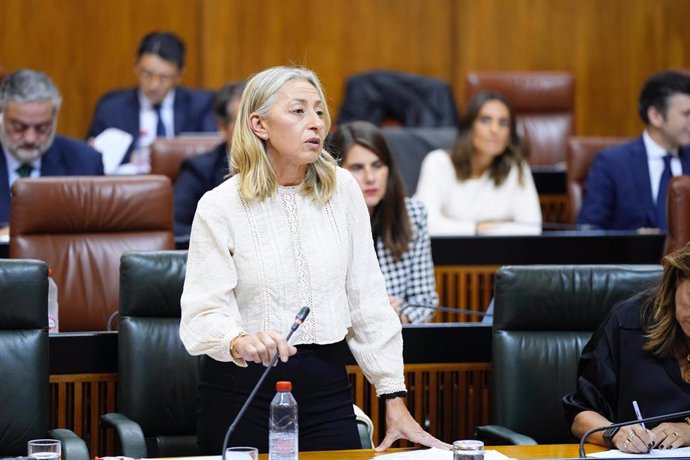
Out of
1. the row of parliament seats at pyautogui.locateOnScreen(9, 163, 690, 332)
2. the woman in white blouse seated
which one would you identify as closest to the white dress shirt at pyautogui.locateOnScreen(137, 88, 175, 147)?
the woman in white blouse seated

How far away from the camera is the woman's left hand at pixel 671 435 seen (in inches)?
98.4

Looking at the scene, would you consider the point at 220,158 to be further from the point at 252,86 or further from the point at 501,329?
the point at 252,86

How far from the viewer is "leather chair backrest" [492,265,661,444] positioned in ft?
9.77

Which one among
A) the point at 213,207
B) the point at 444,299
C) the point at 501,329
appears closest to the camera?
the point at 213,207

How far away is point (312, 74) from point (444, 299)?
2069 millimetres

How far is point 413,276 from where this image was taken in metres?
3.86

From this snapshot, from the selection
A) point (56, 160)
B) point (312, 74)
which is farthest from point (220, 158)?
point (312, 74)

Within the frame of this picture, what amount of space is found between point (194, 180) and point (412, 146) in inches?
50.6

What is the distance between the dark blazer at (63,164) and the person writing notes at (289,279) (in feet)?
7.80

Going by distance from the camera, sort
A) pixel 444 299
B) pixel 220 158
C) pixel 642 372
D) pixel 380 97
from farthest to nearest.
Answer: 1. pixel 380 97
2. pixel 220 158
3. pixel 444 299
4. pixel 642 372

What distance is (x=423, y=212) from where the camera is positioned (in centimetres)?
394

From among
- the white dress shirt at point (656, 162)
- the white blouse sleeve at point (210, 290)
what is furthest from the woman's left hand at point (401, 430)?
the white dress shirt at point (656, 162)

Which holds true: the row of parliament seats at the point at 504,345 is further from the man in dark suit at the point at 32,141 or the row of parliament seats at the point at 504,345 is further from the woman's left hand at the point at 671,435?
the man in dark suit at the point at 32,141

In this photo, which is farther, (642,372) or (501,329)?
(501,329)
